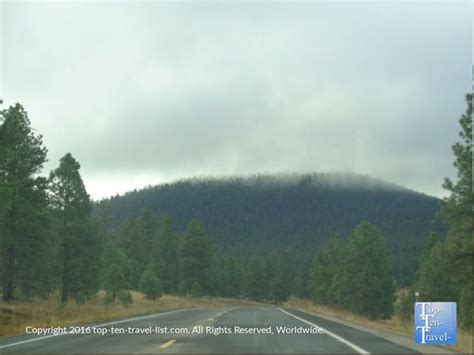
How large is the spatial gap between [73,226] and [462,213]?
29.3 m

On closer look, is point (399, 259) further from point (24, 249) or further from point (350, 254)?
point (24, 249)

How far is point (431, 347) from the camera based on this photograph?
47.4ft

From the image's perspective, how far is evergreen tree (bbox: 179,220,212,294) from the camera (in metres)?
89.0

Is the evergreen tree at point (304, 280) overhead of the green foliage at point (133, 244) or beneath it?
beneath

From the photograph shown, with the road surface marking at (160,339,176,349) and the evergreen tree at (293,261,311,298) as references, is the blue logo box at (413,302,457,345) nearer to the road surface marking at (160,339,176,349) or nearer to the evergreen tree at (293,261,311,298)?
the road surface marking at (160,339,176,349)

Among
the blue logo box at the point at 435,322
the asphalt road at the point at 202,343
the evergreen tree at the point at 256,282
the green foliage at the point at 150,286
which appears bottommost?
the evergreen tree at the point at 256,282

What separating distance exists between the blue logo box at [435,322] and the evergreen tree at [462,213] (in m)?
16.8

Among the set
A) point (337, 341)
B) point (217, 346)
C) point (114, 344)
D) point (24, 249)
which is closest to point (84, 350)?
point (114, 344)

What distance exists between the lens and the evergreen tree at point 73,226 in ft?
145

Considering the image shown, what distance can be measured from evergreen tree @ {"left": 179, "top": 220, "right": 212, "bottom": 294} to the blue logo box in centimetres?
7545

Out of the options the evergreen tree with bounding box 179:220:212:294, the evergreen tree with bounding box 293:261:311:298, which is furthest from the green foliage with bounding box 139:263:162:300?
the evergreen tree with bounding box 293:261:311:298

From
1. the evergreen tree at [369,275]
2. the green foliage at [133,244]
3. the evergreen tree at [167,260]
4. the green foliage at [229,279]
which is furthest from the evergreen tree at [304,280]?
the evergreen tree at [369,275]

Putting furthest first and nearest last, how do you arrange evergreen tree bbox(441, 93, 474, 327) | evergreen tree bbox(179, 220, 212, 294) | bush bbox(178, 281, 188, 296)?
1. evergreen tree bbox(179, 220, 212, 294)
2. bush bbox(178, 281, 188, 296)
3. evergreen tree bbox(441, 93, 474, 327)

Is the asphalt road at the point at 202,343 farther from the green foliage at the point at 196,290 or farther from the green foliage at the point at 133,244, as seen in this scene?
Answer: the green foliage at the point at 133,244
